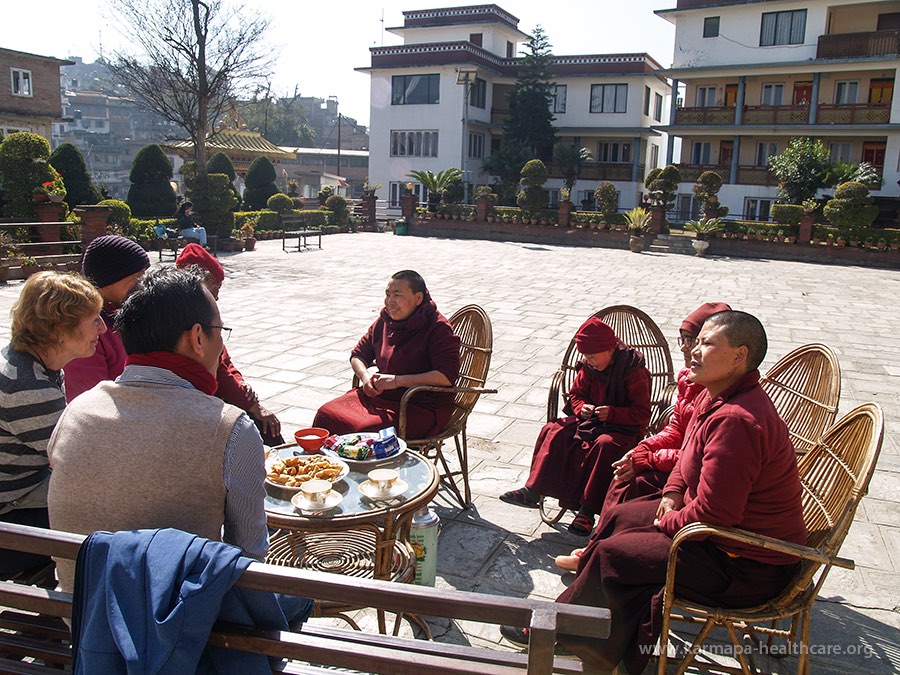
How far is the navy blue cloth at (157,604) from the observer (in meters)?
1.42

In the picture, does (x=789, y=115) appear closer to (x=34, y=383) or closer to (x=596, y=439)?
(x=596, y=439)

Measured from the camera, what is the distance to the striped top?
2445 millimetres

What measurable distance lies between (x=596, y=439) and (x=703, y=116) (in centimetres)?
2848

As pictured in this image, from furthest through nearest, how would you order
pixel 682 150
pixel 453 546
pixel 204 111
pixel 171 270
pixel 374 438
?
pixel 682 150 < pixel 204 111 < pixel 453 546 < pixel 374 438 < pixel 171 270

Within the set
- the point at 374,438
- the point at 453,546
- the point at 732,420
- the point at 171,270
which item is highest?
the point at 171,270

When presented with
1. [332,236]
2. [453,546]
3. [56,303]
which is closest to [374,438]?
[453,546]

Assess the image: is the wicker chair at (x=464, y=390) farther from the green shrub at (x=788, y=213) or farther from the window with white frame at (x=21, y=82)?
the window with white frame at (x=21, y=82)

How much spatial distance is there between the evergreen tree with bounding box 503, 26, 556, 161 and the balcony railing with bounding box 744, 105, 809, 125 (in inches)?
343

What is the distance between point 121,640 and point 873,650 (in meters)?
2.73

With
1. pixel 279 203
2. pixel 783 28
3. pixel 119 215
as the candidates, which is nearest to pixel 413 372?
pixel 119 215

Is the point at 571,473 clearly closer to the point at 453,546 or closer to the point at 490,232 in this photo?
the point at 453,546

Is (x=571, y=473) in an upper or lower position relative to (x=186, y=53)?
lower

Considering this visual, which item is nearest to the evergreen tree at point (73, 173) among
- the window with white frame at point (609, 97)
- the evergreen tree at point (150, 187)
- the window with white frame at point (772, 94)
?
the evergreen tree at point (150, 187)

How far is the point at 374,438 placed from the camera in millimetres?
3250
